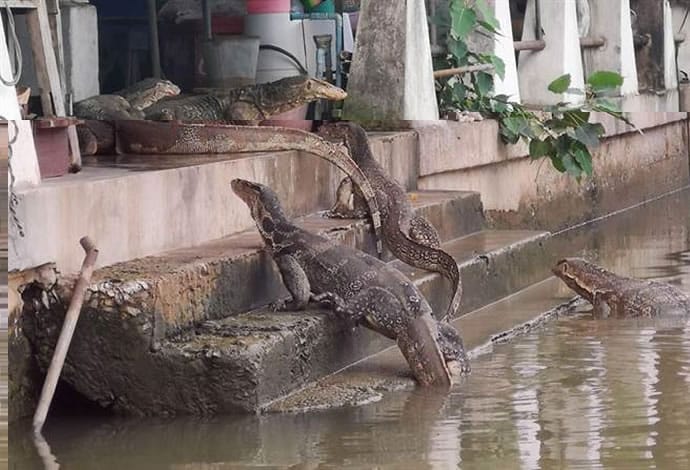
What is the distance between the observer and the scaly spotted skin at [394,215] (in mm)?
9531

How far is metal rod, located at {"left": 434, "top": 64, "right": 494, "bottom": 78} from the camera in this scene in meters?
13.3

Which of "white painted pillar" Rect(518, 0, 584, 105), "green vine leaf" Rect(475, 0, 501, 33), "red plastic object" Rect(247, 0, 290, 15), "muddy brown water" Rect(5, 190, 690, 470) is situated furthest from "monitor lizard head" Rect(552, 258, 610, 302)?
"white painted pillar" Rect(518, 0, 584, 105)

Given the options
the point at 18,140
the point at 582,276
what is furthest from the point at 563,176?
the point at 18,140

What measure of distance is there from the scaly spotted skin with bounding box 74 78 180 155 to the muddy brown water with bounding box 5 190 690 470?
2.71m

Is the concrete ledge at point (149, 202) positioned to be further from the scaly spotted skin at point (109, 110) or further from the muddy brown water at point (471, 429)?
the muddy brown water at point (471, 429)

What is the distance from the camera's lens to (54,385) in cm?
688

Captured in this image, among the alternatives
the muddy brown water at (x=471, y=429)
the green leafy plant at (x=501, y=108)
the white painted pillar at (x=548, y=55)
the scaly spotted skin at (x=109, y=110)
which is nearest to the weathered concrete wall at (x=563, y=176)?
the green leafy plant at (x=501, y=108)

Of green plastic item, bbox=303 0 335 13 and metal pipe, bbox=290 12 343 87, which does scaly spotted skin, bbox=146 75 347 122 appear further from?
green plastic item, bbox=303 0 335 13

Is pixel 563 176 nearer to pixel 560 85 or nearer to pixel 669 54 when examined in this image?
pixel 560 85

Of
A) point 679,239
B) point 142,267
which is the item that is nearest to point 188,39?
point 679,239

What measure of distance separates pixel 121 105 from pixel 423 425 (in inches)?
173

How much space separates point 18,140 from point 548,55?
9.76m

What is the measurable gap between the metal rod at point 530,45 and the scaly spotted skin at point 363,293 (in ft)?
24.7

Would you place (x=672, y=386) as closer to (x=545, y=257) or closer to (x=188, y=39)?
(x=545, y=257)
